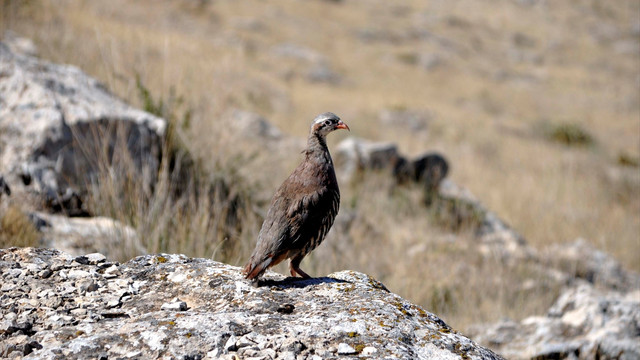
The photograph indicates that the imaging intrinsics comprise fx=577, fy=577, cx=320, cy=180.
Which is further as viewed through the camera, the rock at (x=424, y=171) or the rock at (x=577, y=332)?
the rock at (x=424, y=171)

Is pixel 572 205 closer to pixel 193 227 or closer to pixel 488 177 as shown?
pixel 488 177

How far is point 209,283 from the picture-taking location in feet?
9.66

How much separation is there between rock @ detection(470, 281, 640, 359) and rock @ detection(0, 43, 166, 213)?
3830 mm

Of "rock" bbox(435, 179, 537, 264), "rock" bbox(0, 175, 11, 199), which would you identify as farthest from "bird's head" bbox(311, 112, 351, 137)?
"rock" bbox(435, 179, 537, 264)

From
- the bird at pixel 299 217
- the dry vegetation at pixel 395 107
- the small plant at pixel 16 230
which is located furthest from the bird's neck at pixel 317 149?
the small plant at pixel 16 230

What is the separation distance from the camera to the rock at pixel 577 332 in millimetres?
4852

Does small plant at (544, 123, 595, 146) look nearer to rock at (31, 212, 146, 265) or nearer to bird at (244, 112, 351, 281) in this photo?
rock at (31, 212, 146, 265)

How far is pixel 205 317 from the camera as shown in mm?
2590

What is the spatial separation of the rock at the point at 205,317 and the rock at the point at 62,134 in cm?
264

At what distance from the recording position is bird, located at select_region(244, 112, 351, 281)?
3357 millimetres

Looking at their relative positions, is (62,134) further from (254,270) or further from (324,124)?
(254,270)

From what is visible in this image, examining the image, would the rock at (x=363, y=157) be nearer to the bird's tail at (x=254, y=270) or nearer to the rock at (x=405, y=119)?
the bird's tail at (x=254, y=270)

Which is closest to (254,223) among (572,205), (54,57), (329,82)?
(54,57)

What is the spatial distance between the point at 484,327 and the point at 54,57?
7.29 m
